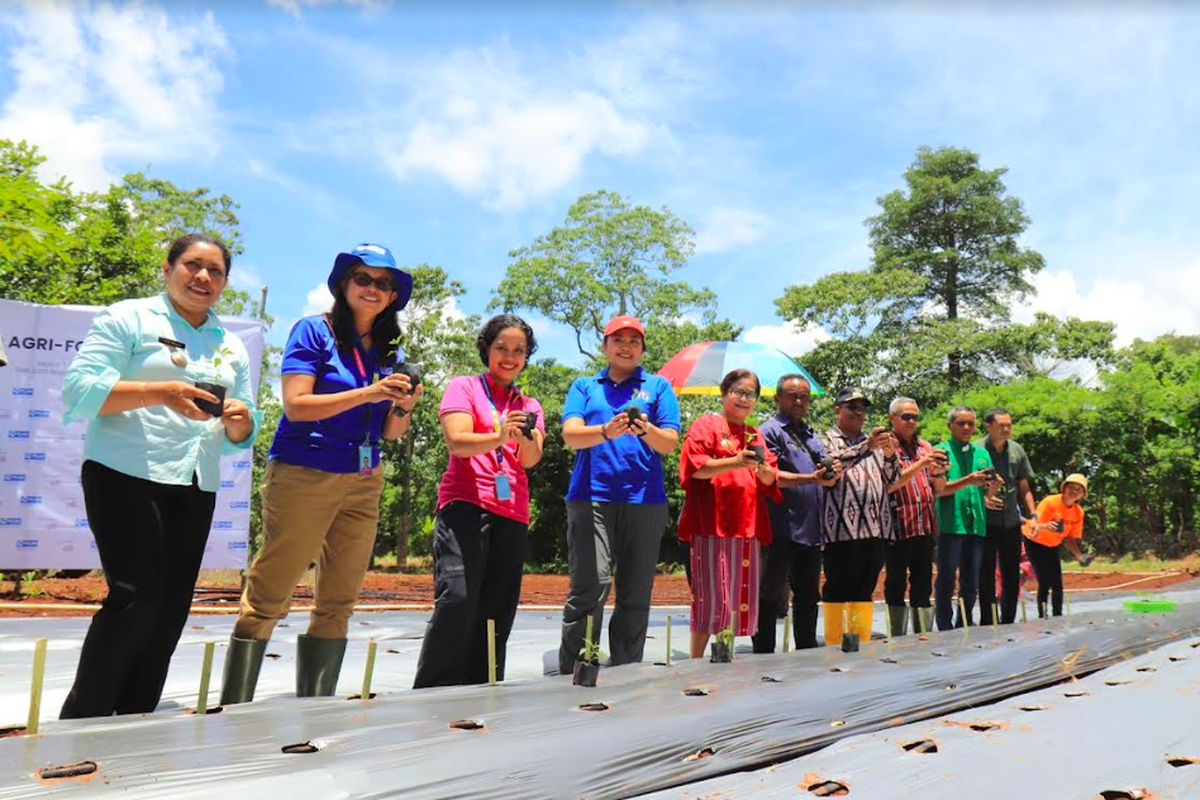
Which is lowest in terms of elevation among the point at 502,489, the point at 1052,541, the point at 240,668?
the point at 240,668

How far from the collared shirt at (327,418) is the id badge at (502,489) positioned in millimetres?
444

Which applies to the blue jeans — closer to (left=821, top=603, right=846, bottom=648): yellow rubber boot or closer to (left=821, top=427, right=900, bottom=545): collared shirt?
(left=821, top=427, right=900, bottom=545): collared shirt

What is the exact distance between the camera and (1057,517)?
7027 millimetres

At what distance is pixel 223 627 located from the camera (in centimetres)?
536

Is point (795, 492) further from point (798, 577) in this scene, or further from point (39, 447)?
point (39, 447)

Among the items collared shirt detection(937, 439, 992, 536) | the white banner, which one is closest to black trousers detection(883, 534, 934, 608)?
collared shirt detection(937, 439, 992, 536)

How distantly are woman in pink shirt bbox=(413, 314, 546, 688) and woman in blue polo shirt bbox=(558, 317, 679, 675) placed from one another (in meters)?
0.31

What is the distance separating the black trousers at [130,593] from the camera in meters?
2.29

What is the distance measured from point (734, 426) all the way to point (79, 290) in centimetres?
1079

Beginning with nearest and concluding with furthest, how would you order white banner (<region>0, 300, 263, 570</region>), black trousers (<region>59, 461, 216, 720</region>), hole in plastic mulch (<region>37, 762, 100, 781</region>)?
hole in plastic mulch (<region>37, 762, 100, 781</region>), black trousers (<region>59, 461, 216, 720</region>), white banner (<region>0, 300, 263, 570</region>)

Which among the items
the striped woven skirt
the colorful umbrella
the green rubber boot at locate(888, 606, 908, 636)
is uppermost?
the colorful umbrella

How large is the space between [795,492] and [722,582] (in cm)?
74

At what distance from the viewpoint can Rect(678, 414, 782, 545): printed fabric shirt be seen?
399 cm

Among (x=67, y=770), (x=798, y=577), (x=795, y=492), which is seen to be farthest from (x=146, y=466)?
(x=798, y=577)
